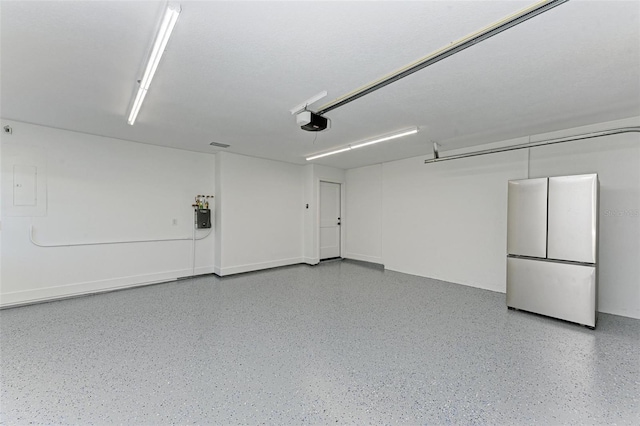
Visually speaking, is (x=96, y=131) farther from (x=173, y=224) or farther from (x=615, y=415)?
(x=615, y=415)

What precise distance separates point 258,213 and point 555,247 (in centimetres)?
518

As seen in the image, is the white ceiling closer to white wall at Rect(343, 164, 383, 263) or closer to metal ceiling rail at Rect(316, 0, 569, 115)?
metal ceiling rail at Rect(316, 0, 569, 115)

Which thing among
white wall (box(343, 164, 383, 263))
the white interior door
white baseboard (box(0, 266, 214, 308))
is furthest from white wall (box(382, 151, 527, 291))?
white baseboard (box(0, 266, 214, 308))

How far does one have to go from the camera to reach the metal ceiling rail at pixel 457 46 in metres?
1.59

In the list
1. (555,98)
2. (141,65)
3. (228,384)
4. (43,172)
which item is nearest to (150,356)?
(228,384)

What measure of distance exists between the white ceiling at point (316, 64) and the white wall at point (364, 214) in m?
2.92

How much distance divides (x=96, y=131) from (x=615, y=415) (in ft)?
21.6

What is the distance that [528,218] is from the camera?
3641 mm

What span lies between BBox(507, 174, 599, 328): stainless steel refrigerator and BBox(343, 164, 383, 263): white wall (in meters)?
3.04

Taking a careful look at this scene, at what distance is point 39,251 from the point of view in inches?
156

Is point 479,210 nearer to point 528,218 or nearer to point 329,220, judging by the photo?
point 528,218

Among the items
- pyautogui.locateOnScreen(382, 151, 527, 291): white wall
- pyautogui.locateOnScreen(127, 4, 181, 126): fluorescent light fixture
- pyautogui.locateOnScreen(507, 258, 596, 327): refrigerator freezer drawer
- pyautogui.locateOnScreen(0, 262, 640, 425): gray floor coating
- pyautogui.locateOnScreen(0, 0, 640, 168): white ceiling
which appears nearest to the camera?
pyautogui.locateOnScreen(127, 4, 181, 126): fluorescent light fixture

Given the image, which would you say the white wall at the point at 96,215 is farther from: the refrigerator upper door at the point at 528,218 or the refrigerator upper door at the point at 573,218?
the refrigerator upper door at the point at 573,218

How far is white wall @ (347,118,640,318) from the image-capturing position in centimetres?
350
